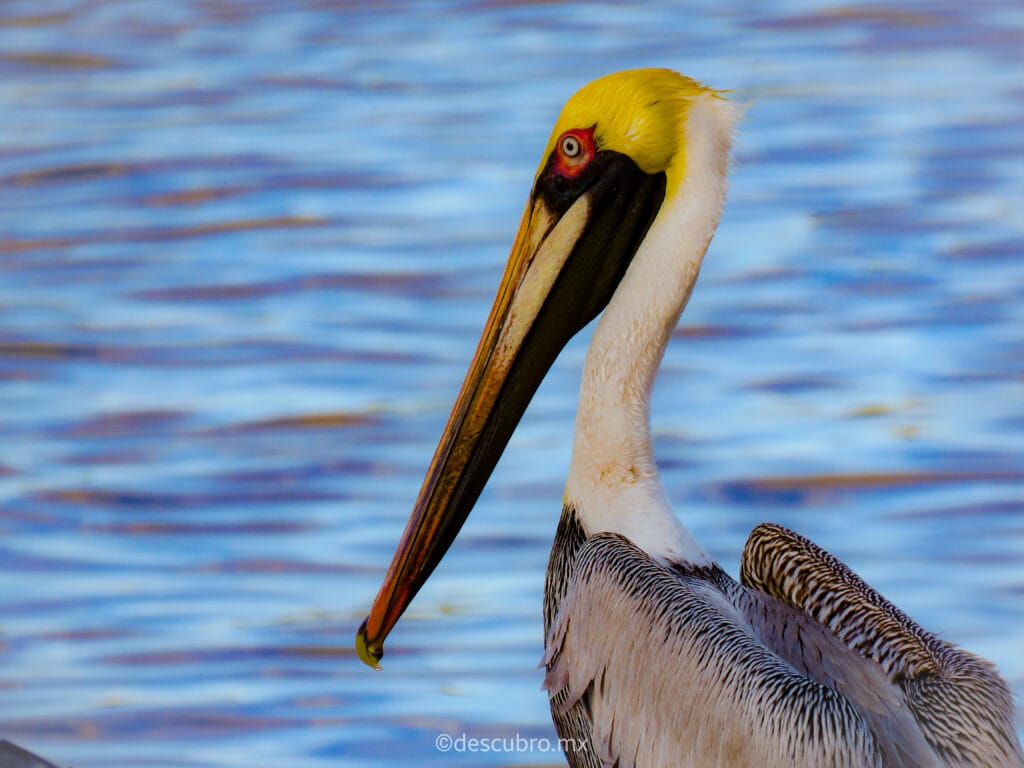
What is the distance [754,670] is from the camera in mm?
3100

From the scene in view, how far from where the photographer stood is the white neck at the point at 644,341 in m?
3.57

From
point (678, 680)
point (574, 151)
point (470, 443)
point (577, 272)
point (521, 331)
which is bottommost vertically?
point (678, 680)

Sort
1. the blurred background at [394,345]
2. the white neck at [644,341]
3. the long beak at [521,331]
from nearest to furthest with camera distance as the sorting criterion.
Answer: the white neck at [644,341] < the long beak at [521,331] < the blurred background at [394,345]

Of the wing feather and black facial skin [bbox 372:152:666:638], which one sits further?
black facial skin [bbox 372:152:666:638]

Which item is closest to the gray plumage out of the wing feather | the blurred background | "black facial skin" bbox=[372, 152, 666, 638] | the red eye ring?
the wing feather

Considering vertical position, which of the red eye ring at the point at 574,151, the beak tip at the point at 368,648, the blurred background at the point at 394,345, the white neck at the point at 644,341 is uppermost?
the red eye ring at the point at 574,151

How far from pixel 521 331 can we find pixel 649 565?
0.58 meters

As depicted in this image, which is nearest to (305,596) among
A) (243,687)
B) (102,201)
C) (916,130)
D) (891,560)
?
(243,687)

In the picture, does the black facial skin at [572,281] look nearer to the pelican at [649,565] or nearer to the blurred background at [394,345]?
the pelican at [649,565]

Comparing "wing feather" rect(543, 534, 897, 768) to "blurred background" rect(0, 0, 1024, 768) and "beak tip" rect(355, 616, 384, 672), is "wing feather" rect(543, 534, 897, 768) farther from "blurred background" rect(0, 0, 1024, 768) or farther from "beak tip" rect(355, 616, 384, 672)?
"blurred background" rect(0, 0, 1024, 768)

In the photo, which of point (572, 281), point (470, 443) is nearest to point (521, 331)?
point (572, 281)

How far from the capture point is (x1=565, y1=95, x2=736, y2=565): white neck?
3.57m

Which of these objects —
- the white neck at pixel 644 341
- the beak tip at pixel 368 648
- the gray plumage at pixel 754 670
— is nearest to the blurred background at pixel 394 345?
the white neck at pixel 644 341

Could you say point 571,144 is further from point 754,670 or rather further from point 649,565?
point 754,670
